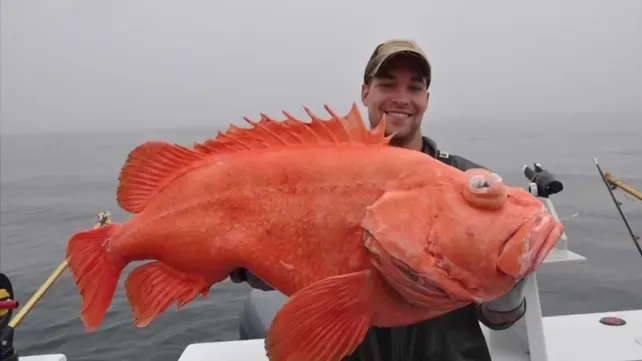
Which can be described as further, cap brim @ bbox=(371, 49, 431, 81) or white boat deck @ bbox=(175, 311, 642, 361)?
white boat deck @ bbox=(175, 311, 642, 361)

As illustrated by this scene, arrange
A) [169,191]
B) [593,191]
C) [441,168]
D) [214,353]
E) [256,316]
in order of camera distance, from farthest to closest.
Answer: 1. [593,191]
2. [256,316]
3. [214,353]
4. [169,191]
5. [441,168]

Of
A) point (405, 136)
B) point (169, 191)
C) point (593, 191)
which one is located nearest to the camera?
point (169, 191)

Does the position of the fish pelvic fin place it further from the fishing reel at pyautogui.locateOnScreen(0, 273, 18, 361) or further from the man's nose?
the fishing reel at pyautogui.locateOnScreen(0, 273, 18, 361)

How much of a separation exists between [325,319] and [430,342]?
3.59 ft

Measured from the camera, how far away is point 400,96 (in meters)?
3.15

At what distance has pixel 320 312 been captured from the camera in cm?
177

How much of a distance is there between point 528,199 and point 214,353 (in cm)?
291

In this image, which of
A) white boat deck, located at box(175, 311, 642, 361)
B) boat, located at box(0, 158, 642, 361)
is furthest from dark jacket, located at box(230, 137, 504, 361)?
white boat deck, located at box(175, 311, 642, 361)

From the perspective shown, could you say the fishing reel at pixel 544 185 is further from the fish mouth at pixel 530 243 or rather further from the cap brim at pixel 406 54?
the fish mouth at pixel 530 243

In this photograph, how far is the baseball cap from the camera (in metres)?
3.02

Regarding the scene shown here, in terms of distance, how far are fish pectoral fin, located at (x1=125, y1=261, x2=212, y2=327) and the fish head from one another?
755mm

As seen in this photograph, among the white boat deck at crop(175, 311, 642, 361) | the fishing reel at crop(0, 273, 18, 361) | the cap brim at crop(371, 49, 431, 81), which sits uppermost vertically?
the cap brim at crop(371, 49, 431, 81)

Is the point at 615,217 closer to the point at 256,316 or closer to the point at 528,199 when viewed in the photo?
the point at 256,316

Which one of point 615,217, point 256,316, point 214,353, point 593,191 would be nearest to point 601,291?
point 615,217
